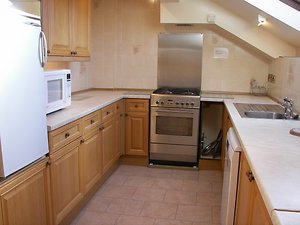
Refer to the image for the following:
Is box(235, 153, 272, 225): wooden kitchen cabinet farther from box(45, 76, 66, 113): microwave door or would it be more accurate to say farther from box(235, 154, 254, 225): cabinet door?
box(45, 76, 66, 113): microwave door

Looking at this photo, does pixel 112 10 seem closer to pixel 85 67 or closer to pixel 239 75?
pixel 85 67

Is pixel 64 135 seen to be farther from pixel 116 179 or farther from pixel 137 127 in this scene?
pixel 137 127

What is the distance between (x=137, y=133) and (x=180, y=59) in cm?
119

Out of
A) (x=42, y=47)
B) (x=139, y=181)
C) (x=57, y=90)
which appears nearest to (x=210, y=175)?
(x=139, y=181)

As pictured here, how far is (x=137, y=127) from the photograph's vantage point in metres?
3.84

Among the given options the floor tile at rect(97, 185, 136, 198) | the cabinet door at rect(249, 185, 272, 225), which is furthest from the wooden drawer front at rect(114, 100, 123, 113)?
the cabinet door at rect(249, 185, 272, 225)

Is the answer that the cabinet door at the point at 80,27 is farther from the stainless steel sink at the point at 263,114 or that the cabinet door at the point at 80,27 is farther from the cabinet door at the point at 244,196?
the cabinet door at the point at 244,196

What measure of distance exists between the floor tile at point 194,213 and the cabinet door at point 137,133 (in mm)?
1182

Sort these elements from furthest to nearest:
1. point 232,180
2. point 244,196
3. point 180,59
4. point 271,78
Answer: point 180,59 < point 271,78 < point 232,180 < point 244,196

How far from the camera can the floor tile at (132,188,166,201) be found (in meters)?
2.99

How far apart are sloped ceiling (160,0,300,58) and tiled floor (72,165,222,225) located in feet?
5.42

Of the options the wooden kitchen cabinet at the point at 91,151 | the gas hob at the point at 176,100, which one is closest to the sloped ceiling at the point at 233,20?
the gas hob at the point at 176,100

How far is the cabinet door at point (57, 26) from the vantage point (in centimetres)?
245

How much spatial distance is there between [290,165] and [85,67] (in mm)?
3281
